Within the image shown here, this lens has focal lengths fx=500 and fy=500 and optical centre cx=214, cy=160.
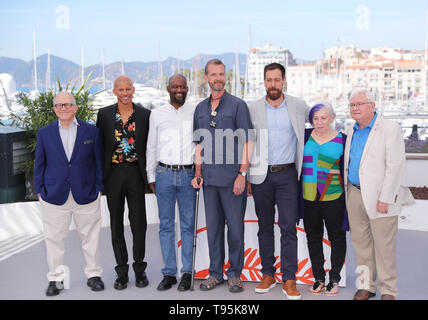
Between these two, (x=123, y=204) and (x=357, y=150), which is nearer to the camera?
(x=357, y=150)

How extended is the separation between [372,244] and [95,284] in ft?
7.43

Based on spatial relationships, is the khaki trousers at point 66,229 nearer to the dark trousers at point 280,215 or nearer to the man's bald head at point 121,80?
the man's bald head at point 121,80

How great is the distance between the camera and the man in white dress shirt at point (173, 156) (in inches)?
158

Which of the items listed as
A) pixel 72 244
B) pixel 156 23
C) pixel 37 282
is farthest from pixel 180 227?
pixel 156 23

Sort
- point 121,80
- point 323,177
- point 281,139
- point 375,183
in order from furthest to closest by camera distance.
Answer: point 121,80
point 281,139
point 323,177
point 375,183

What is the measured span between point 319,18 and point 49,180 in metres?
84.4

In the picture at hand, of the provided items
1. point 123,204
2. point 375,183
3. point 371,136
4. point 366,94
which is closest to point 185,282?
point 123,204

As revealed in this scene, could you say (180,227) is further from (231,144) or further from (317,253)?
(317,253)

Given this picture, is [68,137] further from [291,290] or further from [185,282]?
[291,290]

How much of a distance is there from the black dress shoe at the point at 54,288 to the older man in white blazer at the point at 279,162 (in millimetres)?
1638

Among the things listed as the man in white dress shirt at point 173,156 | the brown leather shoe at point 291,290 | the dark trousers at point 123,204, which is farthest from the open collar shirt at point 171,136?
the brown leather shoe at point 291,290

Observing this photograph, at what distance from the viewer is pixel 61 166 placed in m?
3.91

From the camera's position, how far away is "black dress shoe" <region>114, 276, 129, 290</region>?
13.5 ft
